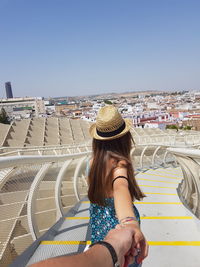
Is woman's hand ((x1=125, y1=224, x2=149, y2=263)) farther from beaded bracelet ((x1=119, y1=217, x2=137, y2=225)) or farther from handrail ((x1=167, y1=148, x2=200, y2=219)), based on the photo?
handrail ((x1=167, y1=148, x2=200, y2=219))

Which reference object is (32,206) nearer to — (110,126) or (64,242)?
(64,242)

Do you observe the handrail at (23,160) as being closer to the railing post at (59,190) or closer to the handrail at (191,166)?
the railing post at (59,190)

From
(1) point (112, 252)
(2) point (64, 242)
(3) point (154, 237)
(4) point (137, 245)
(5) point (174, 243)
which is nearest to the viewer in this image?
(1) point (112, 252)

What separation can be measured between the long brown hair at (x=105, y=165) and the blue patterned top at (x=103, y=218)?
0.17 ft

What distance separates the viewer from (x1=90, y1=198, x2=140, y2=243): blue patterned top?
4.33ft

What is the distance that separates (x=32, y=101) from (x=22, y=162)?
433ft

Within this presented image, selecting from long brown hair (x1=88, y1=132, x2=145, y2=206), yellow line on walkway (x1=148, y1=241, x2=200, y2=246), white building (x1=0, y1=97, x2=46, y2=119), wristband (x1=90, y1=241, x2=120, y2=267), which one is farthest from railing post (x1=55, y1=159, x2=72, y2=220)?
white building (x1=0, y1=97, x2=46, y2=119)

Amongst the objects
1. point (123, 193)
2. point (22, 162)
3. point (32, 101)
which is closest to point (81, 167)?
point (22, 162)

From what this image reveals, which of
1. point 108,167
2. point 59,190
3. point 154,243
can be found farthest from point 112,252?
point 59,190

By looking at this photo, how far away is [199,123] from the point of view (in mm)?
70625

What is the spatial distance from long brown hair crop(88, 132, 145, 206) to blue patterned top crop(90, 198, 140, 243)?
0.05m

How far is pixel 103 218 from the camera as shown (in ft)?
4.49

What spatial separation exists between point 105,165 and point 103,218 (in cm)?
34

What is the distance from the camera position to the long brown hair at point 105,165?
4.09ft
